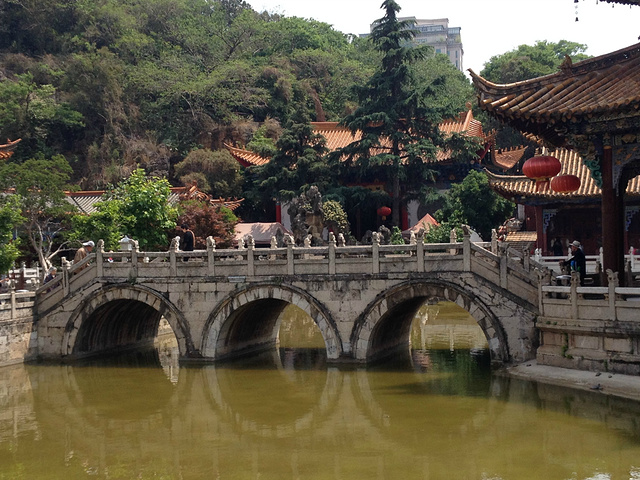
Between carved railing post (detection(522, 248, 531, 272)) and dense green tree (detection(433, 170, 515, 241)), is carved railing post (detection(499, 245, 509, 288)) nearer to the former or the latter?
carved railing post (detection(522, 248, 531, 272))

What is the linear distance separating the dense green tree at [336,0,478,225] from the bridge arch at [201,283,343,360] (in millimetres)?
13368

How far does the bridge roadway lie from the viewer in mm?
17781

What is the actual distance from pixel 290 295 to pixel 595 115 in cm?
888

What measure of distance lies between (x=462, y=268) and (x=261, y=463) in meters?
7.51

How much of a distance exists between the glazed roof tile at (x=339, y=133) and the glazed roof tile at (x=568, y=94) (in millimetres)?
21159

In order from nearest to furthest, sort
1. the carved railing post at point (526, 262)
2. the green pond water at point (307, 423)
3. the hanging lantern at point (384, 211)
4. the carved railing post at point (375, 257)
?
the green pond water at point (307, 423) → the carved railing post at point (526, 262) → the carved railing post at point (375, 257) → the hanging lantern at point (384, 211)

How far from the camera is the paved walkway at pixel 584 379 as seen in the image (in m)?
14.3

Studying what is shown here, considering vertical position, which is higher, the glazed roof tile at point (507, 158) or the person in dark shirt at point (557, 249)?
the glazed roof tile at point (507, 158)

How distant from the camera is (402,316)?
21.6m

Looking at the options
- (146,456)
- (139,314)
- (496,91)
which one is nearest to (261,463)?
(146,456)

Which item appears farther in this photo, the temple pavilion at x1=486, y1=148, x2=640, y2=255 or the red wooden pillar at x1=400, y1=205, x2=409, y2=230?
the red wooden pillar at x1=400, y1=205, x2=409, y2=230

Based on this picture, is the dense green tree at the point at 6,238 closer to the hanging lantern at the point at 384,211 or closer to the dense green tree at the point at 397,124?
the dense green tree at the point at 397,124

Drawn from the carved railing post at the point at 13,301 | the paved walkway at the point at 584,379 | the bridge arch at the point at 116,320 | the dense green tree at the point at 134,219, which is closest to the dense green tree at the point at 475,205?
the dense green tree at the point at 134,219

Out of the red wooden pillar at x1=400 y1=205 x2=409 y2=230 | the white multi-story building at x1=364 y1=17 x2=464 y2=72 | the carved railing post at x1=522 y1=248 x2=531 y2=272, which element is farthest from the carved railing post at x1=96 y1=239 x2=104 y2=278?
the white multi-story building at x1=364 y1=17 x2=464 y2=72
